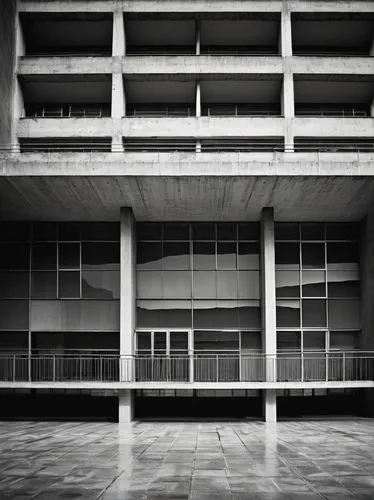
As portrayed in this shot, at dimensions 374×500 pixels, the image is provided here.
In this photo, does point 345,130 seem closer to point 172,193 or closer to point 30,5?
point 172,193

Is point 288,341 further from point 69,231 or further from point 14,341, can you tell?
point 14,341

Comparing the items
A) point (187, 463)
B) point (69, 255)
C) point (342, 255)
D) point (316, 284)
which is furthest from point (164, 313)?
point (187, 463)

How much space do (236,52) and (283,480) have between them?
2206 cm

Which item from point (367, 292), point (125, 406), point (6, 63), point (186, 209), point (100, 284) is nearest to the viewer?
point (125, 406)

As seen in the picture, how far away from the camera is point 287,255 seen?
80.1ft

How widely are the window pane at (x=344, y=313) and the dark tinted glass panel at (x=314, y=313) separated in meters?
0.34

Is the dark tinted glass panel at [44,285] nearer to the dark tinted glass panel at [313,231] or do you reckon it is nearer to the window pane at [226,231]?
the window pane at [226,231]

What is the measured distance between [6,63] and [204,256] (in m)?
12.4

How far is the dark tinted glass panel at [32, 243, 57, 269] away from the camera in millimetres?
24109

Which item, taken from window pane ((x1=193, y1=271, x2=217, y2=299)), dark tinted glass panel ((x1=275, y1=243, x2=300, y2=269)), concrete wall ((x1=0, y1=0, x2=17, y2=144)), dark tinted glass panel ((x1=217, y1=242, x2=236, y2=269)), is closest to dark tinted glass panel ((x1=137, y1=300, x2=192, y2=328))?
window pane ((x1=193, y1=271, x2=217, y2=299))

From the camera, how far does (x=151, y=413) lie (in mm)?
23453

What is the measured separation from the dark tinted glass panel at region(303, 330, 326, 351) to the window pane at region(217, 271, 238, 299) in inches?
136

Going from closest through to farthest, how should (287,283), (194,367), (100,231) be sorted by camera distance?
1. (194,367)
2. (287,283)
3. (100,231)

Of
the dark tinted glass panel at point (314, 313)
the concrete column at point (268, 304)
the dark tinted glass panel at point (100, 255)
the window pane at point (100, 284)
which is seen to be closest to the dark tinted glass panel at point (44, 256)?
the dark tinted glass panel at point (100, 255)
